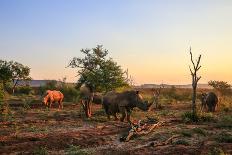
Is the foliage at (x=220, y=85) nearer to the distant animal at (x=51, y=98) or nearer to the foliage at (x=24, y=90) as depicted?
the foliage at (x=24, y=90)

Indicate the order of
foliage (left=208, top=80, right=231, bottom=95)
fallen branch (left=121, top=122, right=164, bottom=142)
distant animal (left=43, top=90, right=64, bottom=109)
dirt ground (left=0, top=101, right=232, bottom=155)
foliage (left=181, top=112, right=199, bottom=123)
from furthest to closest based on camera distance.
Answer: foliage (left=208, top=80, right=231, bottom=95), distant animal (left=43, top=90, right=64, bottom=109), foliage (left=181, top=112, right=199, bottom=123), fallen branch (left=121, top=122, right=164, bottom=142), dirt ground (left=0, top=101, right=232, bottom=155)

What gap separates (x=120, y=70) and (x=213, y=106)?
11.1m

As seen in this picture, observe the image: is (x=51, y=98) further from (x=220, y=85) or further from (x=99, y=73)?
(x=220, y=85)

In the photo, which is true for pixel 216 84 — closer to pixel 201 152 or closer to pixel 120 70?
pixel 120 70

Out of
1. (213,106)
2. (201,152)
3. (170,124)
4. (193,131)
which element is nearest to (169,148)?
(201,152)

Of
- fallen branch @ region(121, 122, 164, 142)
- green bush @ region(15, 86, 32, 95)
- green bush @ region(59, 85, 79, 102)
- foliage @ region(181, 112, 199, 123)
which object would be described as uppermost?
green bush @ region(15, 86, 32, 95)

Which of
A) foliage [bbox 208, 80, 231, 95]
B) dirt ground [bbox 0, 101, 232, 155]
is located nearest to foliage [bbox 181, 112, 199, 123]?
dirt ground [bbox 0, 101, 232, 155]

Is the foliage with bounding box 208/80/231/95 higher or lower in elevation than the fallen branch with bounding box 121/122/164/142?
higher

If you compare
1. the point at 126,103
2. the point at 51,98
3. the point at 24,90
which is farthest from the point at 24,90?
the point at 126,103

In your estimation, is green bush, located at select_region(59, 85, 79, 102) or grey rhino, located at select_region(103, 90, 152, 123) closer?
grey rhino, located at select_region(103, 90, 152, 123)

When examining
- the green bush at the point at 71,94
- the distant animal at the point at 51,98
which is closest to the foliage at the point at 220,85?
the green bush at the point at 71,94

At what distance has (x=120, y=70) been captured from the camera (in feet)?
133

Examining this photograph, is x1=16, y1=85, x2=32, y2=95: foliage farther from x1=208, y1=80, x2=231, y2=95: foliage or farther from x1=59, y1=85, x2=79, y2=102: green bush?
x1=208, y1=80, x2=231, y2=95: foliage

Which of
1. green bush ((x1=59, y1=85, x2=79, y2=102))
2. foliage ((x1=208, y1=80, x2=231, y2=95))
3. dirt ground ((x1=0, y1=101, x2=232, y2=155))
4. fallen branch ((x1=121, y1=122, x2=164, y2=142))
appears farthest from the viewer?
foliage ((x1=208, y1=80, x2=231, y2=95))
